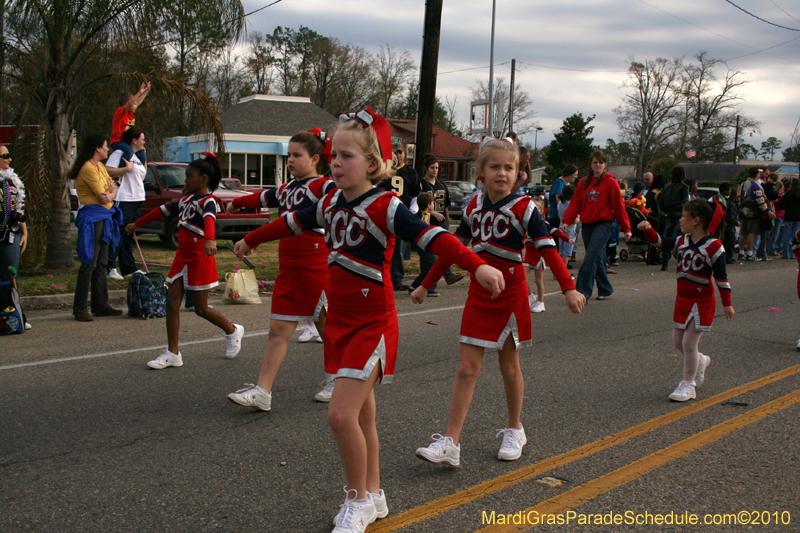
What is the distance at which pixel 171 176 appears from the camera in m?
15.9

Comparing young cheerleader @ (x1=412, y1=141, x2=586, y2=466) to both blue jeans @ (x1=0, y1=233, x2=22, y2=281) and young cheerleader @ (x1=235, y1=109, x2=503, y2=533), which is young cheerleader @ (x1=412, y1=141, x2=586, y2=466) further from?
blue jeans @ (x1=0, y1=233, x2=22, y2=281)

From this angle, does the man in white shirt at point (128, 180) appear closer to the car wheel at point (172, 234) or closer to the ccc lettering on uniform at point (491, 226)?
the car wheel at point (172, 234)

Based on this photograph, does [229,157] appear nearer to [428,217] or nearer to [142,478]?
[428,217]

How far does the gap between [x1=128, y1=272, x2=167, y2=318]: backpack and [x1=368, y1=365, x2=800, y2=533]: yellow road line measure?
5.42 m

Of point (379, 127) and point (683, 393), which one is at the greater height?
point (379, 127)

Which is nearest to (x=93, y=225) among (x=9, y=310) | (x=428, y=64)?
(x=9, y=310)

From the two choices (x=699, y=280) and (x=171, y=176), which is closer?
(x=699, y=280)

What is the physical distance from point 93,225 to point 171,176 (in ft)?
27.7

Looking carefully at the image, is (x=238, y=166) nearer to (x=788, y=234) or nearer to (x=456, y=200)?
(x=456, y=200)

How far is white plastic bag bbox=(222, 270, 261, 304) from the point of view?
29.5ft

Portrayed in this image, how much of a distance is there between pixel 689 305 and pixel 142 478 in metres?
4.08

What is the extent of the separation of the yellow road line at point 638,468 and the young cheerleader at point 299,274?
2050 mm

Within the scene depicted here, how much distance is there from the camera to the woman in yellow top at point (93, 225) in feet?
25.5

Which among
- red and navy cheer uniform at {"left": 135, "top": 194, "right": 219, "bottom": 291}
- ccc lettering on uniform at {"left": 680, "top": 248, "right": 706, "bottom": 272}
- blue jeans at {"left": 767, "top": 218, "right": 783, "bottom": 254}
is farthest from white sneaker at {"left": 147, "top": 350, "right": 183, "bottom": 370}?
blue jeans at {"left": 767, "top": 218, "right": 783, "bottom": 254}
